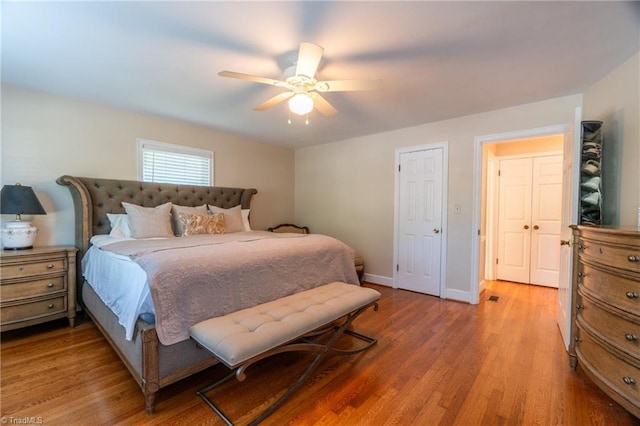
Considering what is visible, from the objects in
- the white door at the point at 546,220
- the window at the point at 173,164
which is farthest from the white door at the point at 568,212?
the window at the point at 173,164

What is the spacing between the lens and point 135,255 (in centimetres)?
187

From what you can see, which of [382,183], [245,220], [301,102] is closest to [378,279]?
[382,183]

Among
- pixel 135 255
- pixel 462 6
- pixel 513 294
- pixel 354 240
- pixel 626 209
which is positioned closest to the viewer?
pixel 462 6

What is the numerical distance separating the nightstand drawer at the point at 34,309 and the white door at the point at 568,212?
444cm

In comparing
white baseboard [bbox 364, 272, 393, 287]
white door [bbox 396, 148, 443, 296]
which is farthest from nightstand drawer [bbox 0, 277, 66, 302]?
white door [bbox 396, 148, 443, 296]

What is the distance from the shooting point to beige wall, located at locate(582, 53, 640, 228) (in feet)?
6.59

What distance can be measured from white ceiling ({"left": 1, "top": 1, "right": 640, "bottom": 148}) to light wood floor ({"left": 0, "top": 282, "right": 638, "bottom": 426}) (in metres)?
2.31

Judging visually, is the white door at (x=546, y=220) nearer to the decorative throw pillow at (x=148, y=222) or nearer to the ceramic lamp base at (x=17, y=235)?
the decorative throw pillow at (x=148, y=222)

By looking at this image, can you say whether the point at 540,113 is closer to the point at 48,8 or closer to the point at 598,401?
the point at 598,401

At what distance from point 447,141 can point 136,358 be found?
3.84m

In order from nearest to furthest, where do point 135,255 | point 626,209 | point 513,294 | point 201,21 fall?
point 201,21 < point 135,255 < point 626,209 < point 513,294

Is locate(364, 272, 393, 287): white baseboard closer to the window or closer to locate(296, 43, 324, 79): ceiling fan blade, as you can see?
the window

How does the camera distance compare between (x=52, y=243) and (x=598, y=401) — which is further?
(x=52, y=243)

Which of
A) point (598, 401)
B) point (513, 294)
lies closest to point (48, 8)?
point (598, 401)
